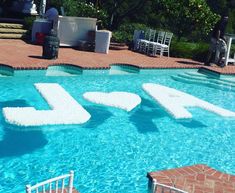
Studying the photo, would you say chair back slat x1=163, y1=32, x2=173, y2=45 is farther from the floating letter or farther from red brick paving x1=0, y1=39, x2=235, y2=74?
the floating letter

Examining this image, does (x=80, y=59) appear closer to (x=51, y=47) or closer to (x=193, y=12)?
(x=51, y=47)

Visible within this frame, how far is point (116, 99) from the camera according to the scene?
1018cm

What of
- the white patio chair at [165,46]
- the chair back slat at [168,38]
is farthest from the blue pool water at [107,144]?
the chair back slat at [168,38]

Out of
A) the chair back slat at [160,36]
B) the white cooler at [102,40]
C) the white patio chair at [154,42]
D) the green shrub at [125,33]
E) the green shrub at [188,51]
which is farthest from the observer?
the green shrub at [125,33]

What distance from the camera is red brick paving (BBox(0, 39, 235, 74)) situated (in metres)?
12.2

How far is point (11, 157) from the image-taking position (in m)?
6.51

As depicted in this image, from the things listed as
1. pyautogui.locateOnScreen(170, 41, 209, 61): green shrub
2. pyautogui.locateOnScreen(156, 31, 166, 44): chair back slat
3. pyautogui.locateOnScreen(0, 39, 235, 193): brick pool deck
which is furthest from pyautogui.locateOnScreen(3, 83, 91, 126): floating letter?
pyautogui.locateOnScreen(170, 41, 209, 61): green shrub

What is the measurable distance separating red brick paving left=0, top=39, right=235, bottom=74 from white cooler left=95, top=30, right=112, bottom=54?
0.33 m

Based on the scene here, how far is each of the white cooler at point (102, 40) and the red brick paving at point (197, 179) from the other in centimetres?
982

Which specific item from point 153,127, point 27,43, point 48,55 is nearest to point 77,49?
point 27,43

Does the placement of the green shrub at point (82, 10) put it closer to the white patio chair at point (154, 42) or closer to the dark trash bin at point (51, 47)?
the white patio chair at point (154, 42)

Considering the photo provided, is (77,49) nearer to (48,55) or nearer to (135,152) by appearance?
(48,55)

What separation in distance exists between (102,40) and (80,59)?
2035mm

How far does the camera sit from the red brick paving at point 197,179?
550cm
